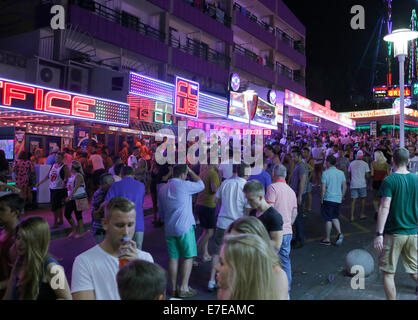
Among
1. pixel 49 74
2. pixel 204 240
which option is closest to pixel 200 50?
pixel 49 74

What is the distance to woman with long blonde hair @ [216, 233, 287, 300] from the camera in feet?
6.47

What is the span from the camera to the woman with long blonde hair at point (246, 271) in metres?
1.97

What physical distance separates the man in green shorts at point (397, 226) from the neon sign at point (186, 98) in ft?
38.4

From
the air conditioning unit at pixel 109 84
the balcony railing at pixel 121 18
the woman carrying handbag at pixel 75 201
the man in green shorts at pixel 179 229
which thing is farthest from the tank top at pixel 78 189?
the balcony railing at pixel 121 18

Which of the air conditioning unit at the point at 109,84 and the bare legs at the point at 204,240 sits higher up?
the air conditioning unit at the point at 109,84

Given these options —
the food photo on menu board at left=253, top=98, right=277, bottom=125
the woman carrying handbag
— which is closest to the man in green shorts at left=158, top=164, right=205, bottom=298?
the woman carrying handbag

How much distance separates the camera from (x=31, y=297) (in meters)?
2.75

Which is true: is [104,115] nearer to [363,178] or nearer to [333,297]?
[363,178]

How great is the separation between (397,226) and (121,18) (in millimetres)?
18694

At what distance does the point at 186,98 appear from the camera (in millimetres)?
16203

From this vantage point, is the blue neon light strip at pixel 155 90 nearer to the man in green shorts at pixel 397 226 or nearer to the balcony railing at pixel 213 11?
the balcony railing at pixel 213 11

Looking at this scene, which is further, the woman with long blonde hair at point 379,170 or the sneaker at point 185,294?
the woman with long blonde hair at point 379,170

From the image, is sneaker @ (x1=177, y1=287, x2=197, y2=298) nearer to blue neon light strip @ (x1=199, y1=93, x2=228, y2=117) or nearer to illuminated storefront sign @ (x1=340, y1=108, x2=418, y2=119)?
blue neon light strip @ (x1=199, y1=93, x2=228, y2=117)

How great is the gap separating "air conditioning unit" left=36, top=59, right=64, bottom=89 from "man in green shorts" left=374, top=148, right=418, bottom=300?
47.7ft
